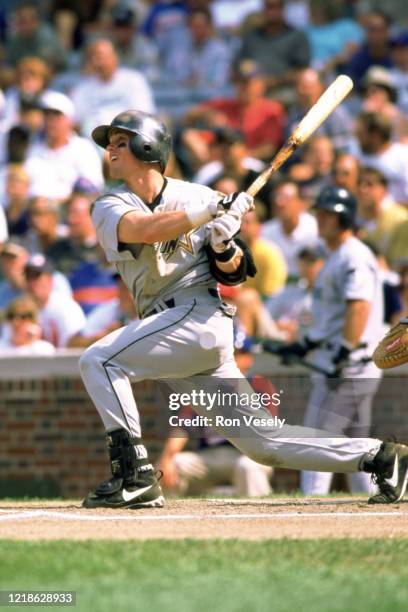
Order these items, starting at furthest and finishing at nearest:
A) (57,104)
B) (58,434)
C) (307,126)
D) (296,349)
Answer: (57,104)
(58,434)
(296,349)
(307,126)

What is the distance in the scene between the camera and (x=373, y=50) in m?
14.2

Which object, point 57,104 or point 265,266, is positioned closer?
point 265,266

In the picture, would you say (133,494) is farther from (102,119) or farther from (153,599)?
(102,119)

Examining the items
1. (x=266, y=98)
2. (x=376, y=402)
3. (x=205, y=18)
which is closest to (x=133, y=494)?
(x=376, y=402)

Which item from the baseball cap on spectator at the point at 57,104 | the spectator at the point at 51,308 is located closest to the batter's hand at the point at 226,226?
the spectator at the point at 51,308

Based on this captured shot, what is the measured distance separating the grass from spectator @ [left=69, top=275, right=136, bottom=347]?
16.7ft

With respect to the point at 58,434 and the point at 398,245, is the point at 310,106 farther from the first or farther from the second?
the point at 58,434

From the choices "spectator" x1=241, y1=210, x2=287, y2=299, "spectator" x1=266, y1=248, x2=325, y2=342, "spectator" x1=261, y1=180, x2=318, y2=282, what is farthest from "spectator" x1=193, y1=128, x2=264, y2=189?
"spectator" x1=266, y1=248, x2=325, y2=342

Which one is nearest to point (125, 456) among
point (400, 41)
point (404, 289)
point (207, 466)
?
point (207, 466)

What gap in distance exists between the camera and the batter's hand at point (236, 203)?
6.44 metres

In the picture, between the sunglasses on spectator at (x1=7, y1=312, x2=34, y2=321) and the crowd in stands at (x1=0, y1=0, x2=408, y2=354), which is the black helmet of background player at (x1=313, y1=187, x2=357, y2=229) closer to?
the crowd in stands at (x1=0, y1=0, x2=408, y2=354)

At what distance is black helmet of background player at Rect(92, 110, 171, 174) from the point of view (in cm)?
676

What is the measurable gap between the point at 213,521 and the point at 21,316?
4977 mm

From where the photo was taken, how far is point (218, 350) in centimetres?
673
